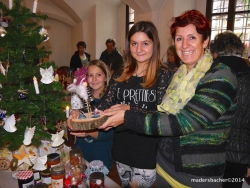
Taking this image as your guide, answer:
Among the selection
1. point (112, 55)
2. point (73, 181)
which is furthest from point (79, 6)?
A: point (73, 181)

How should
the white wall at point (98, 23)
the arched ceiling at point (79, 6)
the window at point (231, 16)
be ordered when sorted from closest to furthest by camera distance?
1. the window at point (231, 16)
2. the white wall at point (98, 23)
3. the arched ceiling at point (79, 6)

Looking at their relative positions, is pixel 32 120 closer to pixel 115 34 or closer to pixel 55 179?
pixel 55 179

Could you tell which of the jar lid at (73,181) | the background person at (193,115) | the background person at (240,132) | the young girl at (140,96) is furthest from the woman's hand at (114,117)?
the background person at (240,132)

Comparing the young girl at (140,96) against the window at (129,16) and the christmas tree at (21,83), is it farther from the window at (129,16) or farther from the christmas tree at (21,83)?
the window at (129,16)

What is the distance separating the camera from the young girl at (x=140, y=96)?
4.78ft

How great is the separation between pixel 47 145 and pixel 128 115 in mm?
1016

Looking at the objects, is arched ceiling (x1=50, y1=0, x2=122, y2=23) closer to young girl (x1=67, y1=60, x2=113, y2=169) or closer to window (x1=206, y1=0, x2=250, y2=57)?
window (x1=206, y1=0, x2=250, y2=57)

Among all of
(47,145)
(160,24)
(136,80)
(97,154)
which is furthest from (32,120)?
(160,24)

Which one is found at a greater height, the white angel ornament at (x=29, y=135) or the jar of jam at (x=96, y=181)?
the white angel ornament at (x=29, y=135)

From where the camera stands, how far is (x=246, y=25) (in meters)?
4.85

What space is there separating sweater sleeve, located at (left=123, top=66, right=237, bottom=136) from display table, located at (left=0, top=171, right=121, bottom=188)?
0.53m

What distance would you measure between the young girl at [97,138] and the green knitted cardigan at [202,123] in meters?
0.66

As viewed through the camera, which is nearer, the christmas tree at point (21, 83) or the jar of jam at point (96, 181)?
the jar of jam at point (96, 181)

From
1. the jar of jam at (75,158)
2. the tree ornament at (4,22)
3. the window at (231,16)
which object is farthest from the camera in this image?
the window at (231,16)
